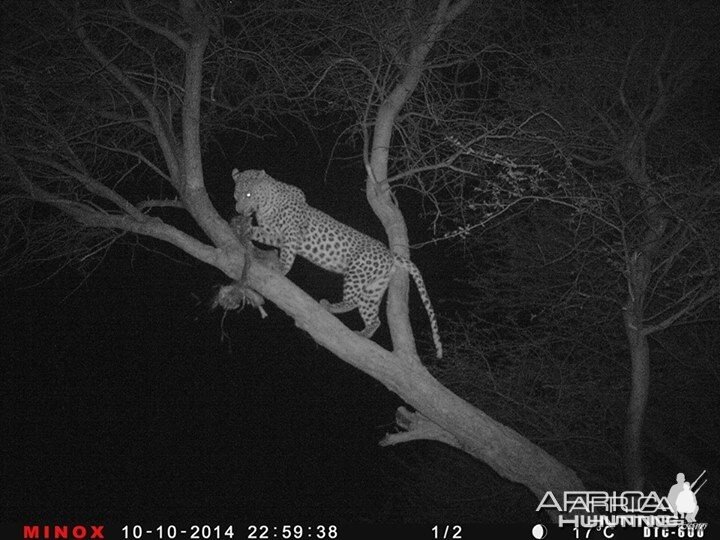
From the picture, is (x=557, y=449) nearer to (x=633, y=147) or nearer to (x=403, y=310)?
(x=633, y=147)

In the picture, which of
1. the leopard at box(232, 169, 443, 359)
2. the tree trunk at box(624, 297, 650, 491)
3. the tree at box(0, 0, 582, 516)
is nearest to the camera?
the tree at box(0, 0, 582, 516)

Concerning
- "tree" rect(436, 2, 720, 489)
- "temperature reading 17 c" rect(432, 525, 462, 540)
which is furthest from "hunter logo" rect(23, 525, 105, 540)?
"tree" rect(436, 2, 720, 489)

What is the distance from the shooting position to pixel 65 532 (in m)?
6.73

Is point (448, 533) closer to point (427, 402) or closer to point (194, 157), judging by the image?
point (427, 402)

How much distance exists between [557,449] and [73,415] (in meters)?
17.4

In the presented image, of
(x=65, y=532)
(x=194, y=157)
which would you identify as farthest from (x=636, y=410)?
(x=65, y=532)

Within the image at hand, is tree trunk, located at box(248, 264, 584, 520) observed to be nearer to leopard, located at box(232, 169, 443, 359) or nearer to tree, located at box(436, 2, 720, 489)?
leopard, located at box(232, 169, 443, 359)

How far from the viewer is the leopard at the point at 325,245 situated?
5.91 m

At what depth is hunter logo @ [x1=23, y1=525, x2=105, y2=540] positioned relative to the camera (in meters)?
→ 6.52

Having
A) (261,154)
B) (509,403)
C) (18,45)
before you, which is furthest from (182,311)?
(18,45)

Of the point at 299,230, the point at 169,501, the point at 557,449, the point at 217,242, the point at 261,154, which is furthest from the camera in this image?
the point at 169,501

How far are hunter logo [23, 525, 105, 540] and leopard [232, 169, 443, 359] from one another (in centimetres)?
322

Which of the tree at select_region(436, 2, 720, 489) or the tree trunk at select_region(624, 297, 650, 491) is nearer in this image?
the tree trunk at select_region(624, 297, 650, 491)

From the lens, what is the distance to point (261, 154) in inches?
470
